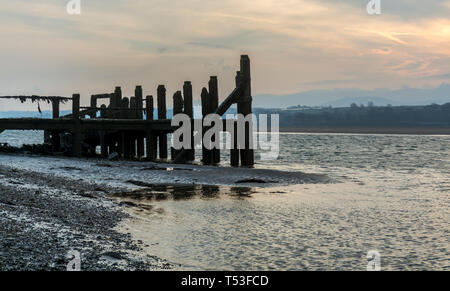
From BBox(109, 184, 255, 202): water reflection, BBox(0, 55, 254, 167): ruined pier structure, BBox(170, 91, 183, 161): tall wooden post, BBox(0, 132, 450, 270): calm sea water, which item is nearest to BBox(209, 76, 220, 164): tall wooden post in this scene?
BBox(0, 55, 254, 167): ruined pier structure

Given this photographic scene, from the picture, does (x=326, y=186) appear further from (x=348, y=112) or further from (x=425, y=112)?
(x=348, y=112)

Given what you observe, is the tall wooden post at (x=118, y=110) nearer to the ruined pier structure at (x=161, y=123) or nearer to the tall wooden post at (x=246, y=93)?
the ruined pier structure at (x=161, y=123)

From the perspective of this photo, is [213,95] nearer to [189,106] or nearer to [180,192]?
[189,106]

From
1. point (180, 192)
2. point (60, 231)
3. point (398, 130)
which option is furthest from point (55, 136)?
point (398, 130)

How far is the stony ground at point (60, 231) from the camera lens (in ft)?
24.5

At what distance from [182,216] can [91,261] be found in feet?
16.3

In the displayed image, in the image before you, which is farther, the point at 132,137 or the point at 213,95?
the point at 132,137

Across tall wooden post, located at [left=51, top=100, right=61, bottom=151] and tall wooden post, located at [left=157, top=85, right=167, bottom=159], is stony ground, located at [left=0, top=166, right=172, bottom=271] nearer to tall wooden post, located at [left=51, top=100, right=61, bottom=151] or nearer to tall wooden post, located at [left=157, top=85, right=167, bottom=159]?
tall wooden post, located at [left=51, top=100, right=61, bottom=151]

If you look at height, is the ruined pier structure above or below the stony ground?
above

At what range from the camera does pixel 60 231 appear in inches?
368

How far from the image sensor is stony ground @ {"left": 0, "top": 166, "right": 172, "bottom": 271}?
7454 millimetres

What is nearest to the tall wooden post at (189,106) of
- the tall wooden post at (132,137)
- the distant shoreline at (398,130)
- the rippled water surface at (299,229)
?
the tall wooden post at (132,137)

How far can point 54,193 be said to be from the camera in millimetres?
13602
